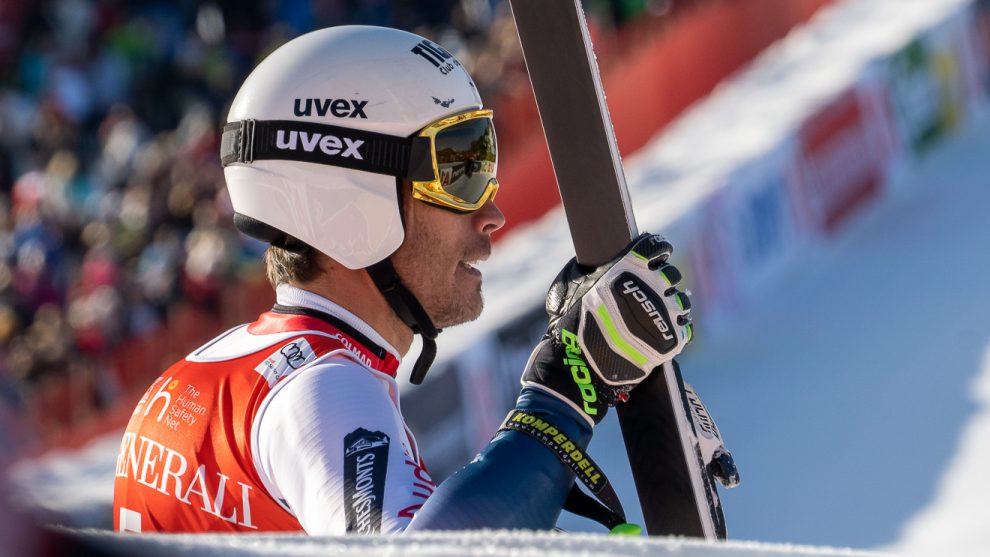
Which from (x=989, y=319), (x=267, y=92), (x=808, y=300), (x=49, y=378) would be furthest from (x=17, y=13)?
(x=267, y=92)

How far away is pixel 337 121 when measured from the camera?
2.68m

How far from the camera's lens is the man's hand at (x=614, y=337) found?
8.03ft

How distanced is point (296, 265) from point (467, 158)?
429 mm

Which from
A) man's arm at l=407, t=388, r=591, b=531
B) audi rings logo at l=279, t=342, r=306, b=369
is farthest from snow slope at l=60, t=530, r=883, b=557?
audi rings logo at l=279, t=342, r=306, b=369

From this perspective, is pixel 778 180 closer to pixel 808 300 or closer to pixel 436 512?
pixel 808 300

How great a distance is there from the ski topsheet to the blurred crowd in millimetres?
6979

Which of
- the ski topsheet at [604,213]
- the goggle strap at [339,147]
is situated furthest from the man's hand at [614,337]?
the goggle strap at [339,147]

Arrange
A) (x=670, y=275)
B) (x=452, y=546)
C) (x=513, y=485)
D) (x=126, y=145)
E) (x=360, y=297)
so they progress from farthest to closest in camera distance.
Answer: (x=126, y=145)
(x=360, y=297)
(x=670, y=275)
(x=513, y=485)
(x=452, y=546)

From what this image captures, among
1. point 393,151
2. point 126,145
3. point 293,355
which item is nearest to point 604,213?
point 393,151

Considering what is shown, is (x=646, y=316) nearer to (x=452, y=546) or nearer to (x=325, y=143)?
(x=325, y=143)

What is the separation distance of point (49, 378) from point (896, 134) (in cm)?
748

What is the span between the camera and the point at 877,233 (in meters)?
A: 11.4

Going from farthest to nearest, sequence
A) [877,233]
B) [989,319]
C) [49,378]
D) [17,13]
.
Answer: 1. [17,13]
2. [877,233]
3. [49,378]
4. [989,319]

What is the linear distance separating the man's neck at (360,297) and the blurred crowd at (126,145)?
684 centimetres
